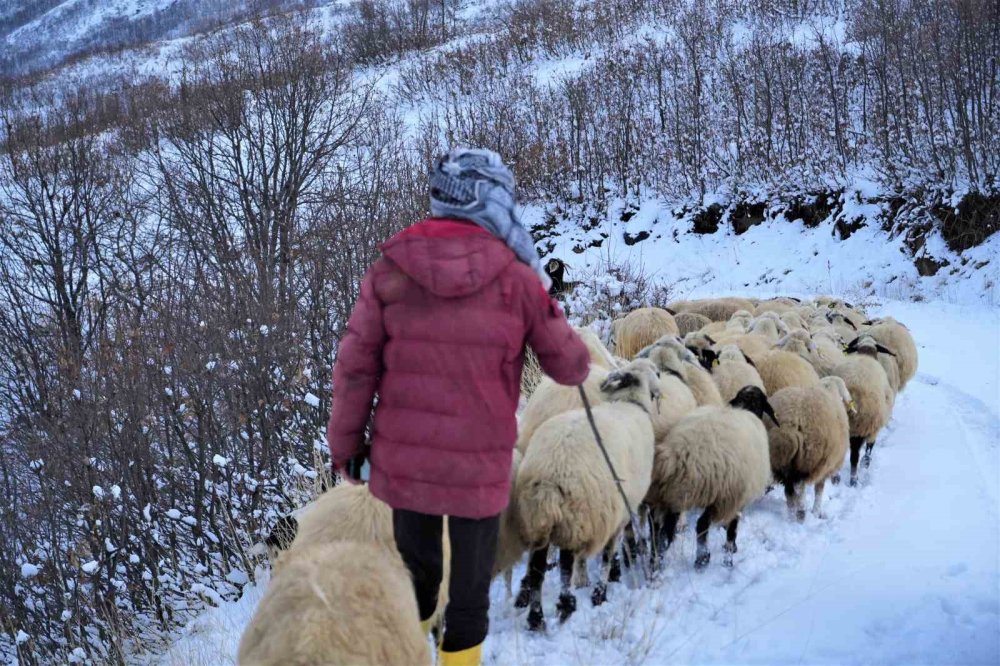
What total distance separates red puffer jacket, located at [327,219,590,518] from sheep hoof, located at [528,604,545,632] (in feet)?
4.53

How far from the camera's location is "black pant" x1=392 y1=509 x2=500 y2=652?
94.0 inches

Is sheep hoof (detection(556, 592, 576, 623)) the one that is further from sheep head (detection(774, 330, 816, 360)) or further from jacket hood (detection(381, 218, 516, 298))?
sheep head (detection(774, 330, 816, 360))

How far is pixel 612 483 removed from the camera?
11.6 ft

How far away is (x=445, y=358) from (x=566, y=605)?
1.96 meters

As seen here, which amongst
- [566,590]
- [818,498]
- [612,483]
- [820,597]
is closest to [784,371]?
[818,498]

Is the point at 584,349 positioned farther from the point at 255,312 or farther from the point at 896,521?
the point at 255,312

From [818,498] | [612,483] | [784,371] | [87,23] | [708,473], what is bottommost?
[818,498]

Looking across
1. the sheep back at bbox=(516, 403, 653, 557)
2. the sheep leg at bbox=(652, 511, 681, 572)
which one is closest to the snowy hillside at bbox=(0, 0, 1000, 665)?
the sheep leg at bbox=(652, 511, 681, 572)

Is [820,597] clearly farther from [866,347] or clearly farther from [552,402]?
[866,347]

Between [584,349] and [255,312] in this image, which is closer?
[584,349]

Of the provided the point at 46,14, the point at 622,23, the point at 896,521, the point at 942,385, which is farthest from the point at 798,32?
the point at 46,14

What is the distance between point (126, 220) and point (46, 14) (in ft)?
226

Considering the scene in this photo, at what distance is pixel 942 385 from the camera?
9.11m

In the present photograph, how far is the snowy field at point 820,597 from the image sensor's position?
10.9 feet
